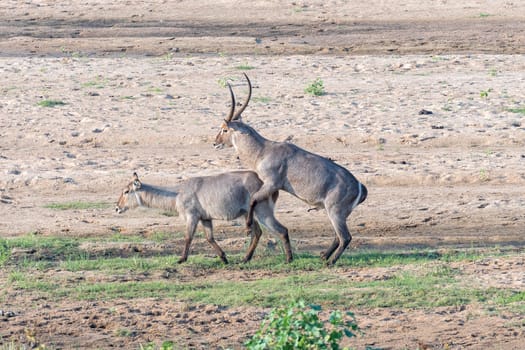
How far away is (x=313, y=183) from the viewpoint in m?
10.6

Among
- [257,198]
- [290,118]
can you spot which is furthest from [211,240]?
[290,118]

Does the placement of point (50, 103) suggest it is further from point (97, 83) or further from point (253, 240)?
point (253, 240)

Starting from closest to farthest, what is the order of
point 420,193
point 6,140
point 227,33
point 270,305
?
point 270,305, point 420,193, point 6,140, point 227,33

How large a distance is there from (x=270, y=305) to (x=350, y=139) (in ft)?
19.3

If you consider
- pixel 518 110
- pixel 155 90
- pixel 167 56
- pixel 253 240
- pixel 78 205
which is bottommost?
pixel 78 205

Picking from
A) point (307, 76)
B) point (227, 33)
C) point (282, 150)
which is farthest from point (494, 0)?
point (282, 150)

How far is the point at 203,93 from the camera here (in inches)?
648

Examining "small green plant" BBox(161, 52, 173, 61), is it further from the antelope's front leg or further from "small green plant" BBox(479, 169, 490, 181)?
the antelope's front leg

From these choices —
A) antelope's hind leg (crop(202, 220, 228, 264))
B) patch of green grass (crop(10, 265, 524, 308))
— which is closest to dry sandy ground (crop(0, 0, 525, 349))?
patch of green grass (crop(10, 265, 524, 308))

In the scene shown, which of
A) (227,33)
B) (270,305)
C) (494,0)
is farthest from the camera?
(494,0)

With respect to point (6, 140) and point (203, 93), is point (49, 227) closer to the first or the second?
point (6, 140)

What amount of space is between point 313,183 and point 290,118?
488cm

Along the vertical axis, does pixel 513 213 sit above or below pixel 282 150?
below

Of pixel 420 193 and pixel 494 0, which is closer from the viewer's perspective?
pixel 420 193
